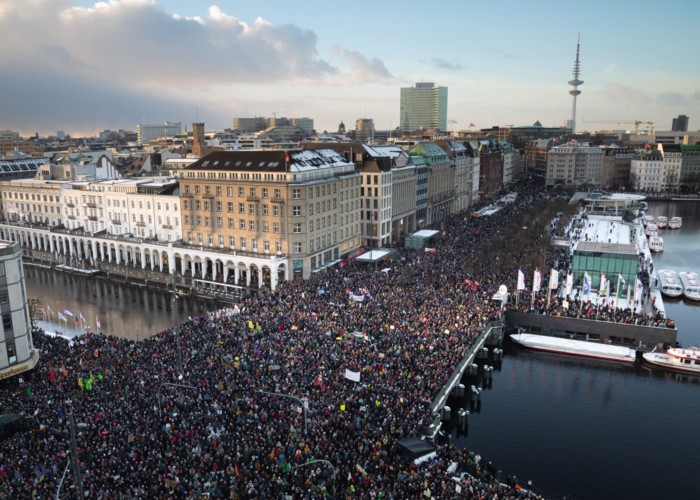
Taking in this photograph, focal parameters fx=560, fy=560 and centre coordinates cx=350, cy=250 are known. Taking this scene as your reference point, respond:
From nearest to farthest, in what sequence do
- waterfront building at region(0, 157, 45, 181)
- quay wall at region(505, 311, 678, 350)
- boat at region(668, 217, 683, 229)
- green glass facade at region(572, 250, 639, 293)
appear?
quay wall at region(505, 311, 678, 350) < green glass facade at region(572, 250, 639, 293) < waterfront building at region(0, 157, 45, 181) < boat at region(668, 217, 683, 229)

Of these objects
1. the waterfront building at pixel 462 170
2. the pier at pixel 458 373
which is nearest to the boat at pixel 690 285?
the pier at pixel 458 373

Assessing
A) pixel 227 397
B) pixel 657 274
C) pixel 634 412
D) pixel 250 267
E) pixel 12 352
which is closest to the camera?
pixel 227 397

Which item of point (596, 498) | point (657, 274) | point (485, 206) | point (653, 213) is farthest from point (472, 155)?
point (596, 498)

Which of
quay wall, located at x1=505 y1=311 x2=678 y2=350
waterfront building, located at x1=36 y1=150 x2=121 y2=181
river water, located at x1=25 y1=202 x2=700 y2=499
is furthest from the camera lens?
waterfront building, located at x1=36 y1=150 x2=121 y2=181

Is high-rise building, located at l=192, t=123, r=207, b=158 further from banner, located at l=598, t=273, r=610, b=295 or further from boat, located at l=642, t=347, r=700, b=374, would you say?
boat, located at l=642, t=347, r=700, b=374

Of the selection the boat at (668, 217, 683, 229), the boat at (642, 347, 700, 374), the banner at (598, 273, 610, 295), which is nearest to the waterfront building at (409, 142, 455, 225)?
the boat at (668, 217, 683, 229)

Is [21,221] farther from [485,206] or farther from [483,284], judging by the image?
[485,206]

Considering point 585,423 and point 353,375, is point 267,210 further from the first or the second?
point 585,423
